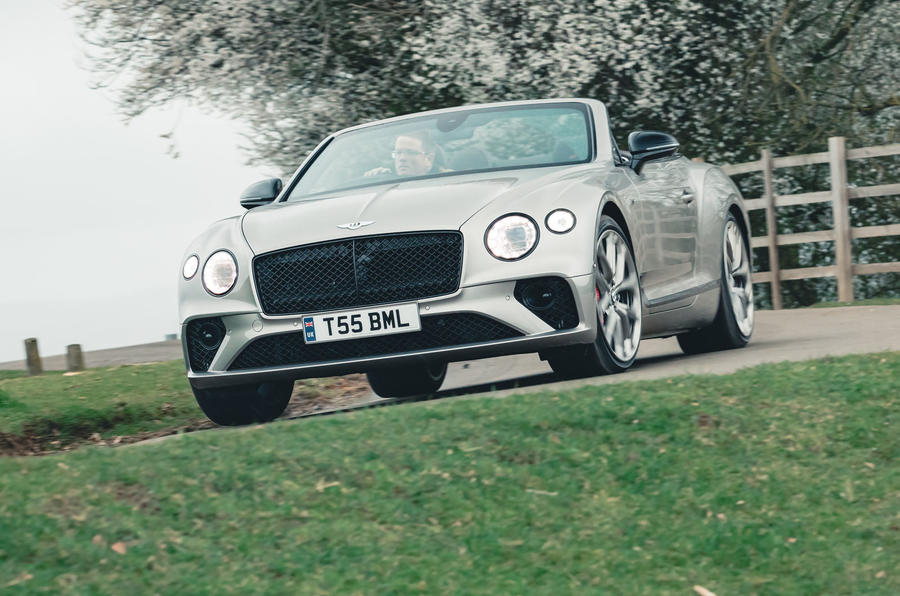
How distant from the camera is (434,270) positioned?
680 cm

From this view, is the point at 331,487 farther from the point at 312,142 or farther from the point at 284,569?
the point at 312,142

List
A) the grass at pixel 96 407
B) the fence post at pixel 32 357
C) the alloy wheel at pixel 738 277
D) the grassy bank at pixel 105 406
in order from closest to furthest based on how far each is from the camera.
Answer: the grassy bank at pixel 105 406, the grass at pixel 96 407, the alloy wheel at pixel 738 277, the fence post at pixel 32 357

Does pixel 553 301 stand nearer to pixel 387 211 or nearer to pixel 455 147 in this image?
pixel 387 211

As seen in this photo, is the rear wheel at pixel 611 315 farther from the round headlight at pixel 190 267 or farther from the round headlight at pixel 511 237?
the round headlight at pixel 190 267

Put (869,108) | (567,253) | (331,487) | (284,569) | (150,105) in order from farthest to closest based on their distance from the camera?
(150,105), (869,108), (567,253), (331,487), (284,569)

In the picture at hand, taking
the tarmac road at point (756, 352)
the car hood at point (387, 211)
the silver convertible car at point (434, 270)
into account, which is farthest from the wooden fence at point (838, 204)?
the car hood at point (387, 211)

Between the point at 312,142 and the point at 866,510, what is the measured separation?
52.3 ft

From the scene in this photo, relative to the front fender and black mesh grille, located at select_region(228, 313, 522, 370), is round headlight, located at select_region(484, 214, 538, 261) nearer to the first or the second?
the front fender

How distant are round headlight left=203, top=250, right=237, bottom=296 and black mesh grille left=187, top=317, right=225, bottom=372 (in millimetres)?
170

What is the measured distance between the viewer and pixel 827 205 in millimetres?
19328

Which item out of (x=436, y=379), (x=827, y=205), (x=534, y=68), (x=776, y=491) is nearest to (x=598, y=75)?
(x=534, y=68)

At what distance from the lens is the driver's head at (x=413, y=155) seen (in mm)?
8062

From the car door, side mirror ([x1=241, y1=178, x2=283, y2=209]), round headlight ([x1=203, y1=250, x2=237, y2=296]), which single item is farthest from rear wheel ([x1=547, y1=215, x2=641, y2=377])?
side mirror ([x1=241, y1=178, x2=283, y2=209])

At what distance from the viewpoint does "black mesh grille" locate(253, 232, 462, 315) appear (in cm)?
680
